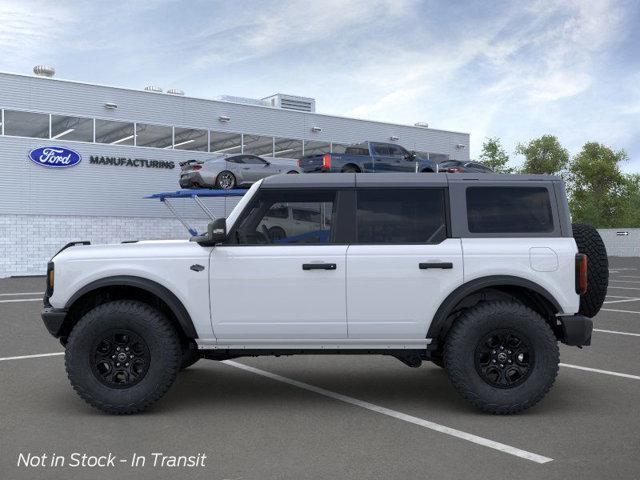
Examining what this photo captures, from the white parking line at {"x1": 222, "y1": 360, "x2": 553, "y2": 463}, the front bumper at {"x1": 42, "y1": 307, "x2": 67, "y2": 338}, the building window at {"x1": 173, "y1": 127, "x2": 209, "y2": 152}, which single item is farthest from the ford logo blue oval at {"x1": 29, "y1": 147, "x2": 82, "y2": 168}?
the front bumper at {"x1": 42, "y1": 307, "x2": 67, "y2": 338}

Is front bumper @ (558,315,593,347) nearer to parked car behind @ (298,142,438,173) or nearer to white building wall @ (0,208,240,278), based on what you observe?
parked car behind @ (298,142,438,173)

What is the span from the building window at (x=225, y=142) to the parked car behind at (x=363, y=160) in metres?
11.5

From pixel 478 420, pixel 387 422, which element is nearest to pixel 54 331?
pixel 387 422

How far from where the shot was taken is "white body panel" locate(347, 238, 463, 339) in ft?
19.2

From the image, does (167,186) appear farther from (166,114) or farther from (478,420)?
(478,420)

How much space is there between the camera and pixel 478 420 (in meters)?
5.65

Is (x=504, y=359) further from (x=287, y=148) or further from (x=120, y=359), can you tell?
(x=287, y=148)

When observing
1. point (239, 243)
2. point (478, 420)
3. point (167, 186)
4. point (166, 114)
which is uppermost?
point (166, 114)

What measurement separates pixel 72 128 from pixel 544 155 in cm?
6330

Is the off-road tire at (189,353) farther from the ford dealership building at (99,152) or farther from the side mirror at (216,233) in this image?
the ford dealership building at (99,152)

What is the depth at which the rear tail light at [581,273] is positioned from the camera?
5852 millimetres

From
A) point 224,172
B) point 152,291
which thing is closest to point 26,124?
point 224,172

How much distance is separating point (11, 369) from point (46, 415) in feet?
7.74

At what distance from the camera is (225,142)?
114 ft
